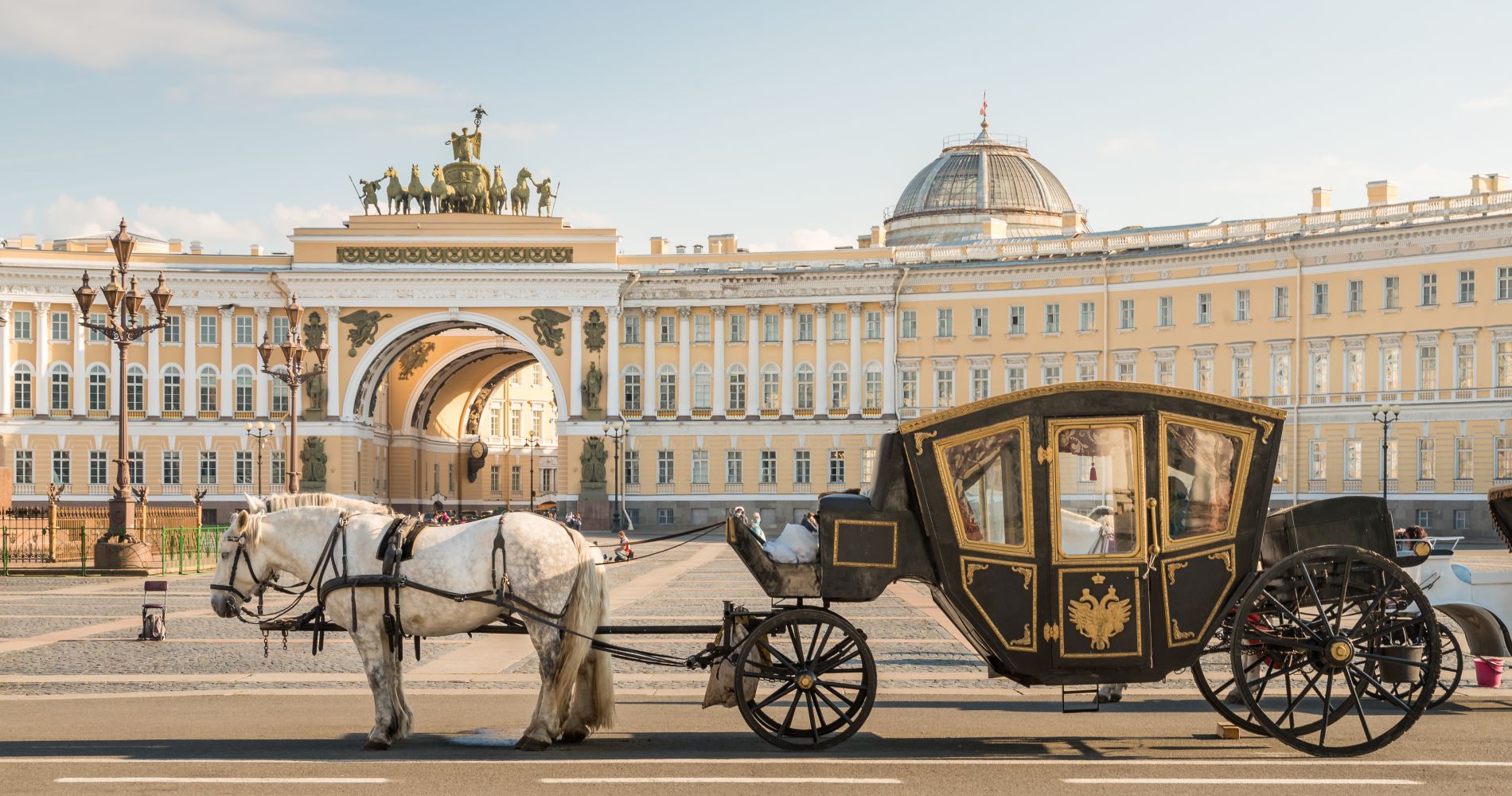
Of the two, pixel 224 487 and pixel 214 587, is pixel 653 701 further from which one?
pixel 224 487

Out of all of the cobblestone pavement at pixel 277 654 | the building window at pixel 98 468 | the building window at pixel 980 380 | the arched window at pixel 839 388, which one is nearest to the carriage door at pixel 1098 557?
the cobblestone pavement at pixel 277 654

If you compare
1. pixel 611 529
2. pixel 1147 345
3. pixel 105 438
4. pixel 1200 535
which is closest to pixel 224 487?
pixel 105 438

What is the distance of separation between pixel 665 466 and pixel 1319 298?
2676 cm

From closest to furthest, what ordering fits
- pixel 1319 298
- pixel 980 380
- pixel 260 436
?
pixel 1319 298
pixel 260 436
pixel 980 380

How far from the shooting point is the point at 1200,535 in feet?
33.4

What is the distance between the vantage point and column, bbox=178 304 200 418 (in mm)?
68750

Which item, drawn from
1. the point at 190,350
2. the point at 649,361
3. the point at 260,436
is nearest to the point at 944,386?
the point at 649,361

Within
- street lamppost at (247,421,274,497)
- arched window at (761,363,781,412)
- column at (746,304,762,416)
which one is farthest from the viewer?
arched window at (761,363,781,412)

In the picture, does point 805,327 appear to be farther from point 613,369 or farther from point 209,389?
point 209,389

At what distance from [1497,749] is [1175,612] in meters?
2.33

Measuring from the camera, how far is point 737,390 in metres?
69.3

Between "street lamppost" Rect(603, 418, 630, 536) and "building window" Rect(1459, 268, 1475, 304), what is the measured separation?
31.4 metres

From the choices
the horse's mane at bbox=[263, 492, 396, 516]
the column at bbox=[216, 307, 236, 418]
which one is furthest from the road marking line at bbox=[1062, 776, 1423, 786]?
the column at bbox=[216, 307, 236, 418]

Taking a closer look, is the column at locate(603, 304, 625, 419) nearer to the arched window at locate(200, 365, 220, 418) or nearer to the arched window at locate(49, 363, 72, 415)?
the arched window at locate(200, 365, 220, 418)
